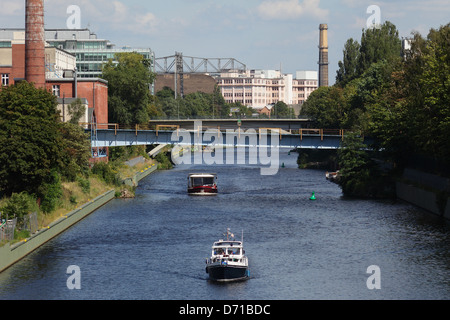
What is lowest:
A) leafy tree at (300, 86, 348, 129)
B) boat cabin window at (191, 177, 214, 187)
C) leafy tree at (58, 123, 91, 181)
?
boat cabin window at (191, 177, 214, 187)

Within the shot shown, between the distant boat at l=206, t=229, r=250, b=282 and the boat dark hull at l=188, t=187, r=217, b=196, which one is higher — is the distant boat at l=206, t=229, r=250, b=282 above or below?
below

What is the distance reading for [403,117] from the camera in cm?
8838

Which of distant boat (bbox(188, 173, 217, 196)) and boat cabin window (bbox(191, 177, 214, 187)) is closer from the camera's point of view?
distant boat (bbox(188, 173, 217, 196))

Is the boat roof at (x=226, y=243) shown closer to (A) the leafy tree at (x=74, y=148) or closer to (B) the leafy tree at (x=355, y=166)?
(A) the leafy tree at (x=74, y=148)

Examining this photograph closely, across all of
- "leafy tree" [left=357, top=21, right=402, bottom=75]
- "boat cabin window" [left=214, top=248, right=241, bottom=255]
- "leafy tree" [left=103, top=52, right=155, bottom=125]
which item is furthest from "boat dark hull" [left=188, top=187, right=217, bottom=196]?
"leafy tree" [left=357, top=21, right=402, bottom=75]

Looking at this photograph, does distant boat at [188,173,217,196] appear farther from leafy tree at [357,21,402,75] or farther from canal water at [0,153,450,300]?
leafy tree at [357,21,402,75]

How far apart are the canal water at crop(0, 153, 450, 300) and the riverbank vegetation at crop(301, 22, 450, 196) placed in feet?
17.4

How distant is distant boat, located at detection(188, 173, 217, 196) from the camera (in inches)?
3792

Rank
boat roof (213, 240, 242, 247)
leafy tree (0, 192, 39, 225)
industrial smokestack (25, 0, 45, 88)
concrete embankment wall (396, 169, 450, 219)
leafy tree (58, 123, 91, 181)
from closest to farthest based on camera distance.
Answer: boat roof (213, 240, 242, 247)
leafy tree (0, 192, 39, 225)
concrete embankment wall (396, 169, 450, 219)
leafy tree (58, 123, 91, 181)
industrial smokestack (25, 0, 45, 88)

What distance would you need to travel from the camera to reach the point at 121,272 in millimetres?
51344

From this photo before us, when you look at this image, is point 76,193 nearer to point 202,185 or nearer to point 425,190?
point 202,185

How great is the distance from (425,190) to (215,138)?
99.5ft

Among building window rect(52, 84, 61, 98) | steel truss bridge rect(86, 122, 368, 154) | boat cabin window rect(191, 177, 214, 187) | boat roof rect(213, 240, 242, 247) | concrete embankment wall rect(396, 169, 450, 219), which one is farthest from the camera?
building window rect(52, 84, 61, 98)

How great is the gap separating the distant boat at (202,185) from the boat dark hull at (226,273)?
154ft
